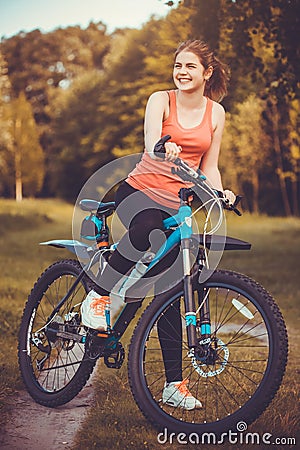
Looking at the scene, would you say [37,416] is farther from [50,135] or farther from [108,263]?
[50,135]

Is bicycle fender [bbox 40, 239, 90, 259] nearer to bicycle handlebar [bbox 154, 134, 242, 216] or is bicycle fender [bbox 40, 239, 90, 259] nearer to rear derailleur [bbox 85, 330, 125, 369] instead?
rear derailleur [bbox 85, 330, 125, 369]

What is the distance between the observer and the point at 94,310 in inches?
171

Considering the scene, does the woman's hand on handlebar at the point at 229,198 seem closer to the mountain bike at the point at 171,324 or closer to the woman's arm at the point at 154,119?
the mountain bike at the point at 171,324

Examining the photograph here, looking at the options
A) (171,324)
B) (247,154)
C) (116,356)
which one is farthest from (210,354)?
(247,154)

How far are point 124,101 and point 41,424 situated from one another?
30.1 meters

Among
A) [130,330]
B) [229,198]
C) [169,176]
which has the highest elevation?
[169,176]

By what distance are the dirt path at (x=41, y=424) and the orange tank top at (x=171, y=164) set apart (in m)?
1.32

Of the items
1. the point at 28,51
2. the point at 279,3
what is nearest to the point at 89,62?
the point at 28,51

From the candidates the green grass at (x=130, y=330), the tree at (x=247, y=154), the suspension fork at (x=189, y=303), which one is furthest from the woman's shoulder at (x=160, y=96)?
the tree at (x=247, y=154)

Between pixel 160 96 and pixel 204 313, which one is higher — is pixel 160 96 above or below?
above

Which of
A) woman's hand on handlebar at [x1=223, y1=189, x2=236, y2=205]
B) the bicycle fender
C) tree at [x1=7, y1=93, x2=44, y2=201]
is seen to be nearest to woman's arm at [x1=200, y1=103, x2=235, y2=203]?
woman's hand on handlebar at [x1=223, y1=189, x2=236, y2=205]

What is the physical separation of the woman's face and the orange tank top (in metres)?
0.10

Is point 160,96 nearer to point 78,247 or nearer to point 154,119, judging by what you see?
point 154,119

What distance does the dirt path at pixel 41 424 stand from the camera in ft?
12.7
